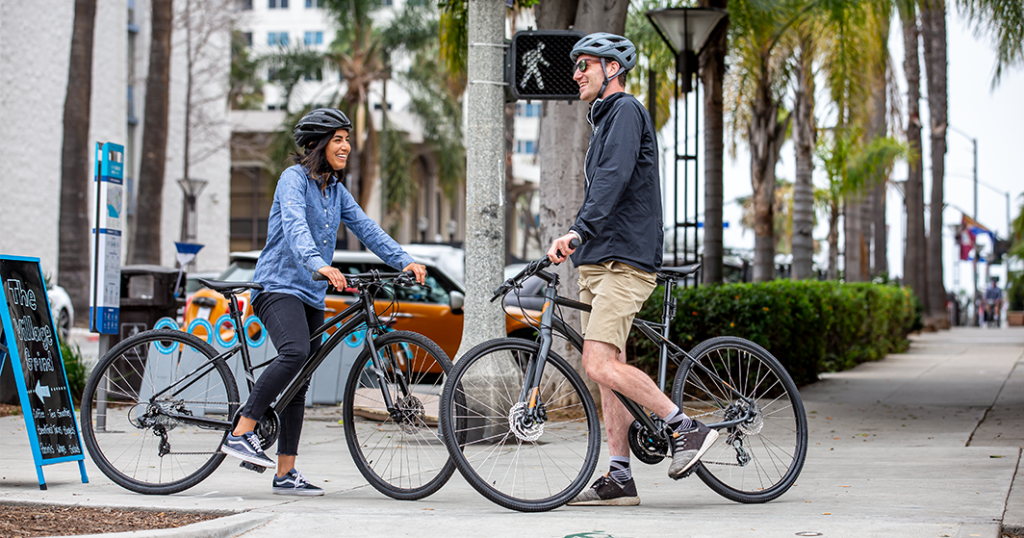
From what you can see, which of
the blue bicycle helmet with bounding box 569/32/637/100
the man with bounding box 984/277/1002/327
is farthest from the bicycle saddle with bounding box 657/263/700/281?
the man with bounding box 984/277/1002/327

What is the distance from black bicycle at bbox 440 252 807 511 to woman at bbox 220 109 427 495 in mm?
581

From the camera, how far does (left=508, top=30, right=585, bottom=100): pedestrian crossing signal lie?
7.61 meters

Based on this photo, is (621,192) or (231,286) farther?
(231,286)

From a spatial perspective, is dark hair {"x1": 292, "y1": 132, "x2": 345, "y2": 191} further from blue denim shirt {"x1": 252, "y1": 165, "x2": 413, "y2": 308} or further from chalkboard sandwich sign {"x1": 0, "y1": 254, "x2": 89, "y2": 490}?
chalkboard sandwich sign {"x1": 0, "y1": 254, "x2": 89, "y2": 490}

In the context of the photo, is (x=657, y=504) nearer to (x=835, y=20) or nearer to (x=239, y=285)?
(x=239, y=285)

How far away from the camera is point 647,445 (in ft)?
16.9

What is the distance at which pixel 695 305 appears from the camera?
10406 millimetres

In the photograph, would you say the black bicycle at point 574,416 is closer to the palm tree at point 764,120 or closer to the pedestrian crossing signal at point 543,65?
the pedestrian crossing signal at point 543,65

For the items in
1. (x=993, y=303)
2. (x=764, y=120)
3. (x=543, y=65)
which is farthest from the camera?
(x=993, y=303)

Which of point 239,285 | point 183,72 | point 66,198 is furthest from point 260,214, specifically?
point 239,285

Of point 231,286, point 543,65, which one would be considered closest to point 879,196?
point 543,65

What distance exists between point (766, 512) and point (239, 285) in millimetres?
2551

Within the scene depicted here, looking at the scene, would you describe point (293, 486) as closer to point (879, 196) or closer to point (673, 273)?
point (673, 273)

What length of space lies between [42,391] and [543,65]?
146 inches
